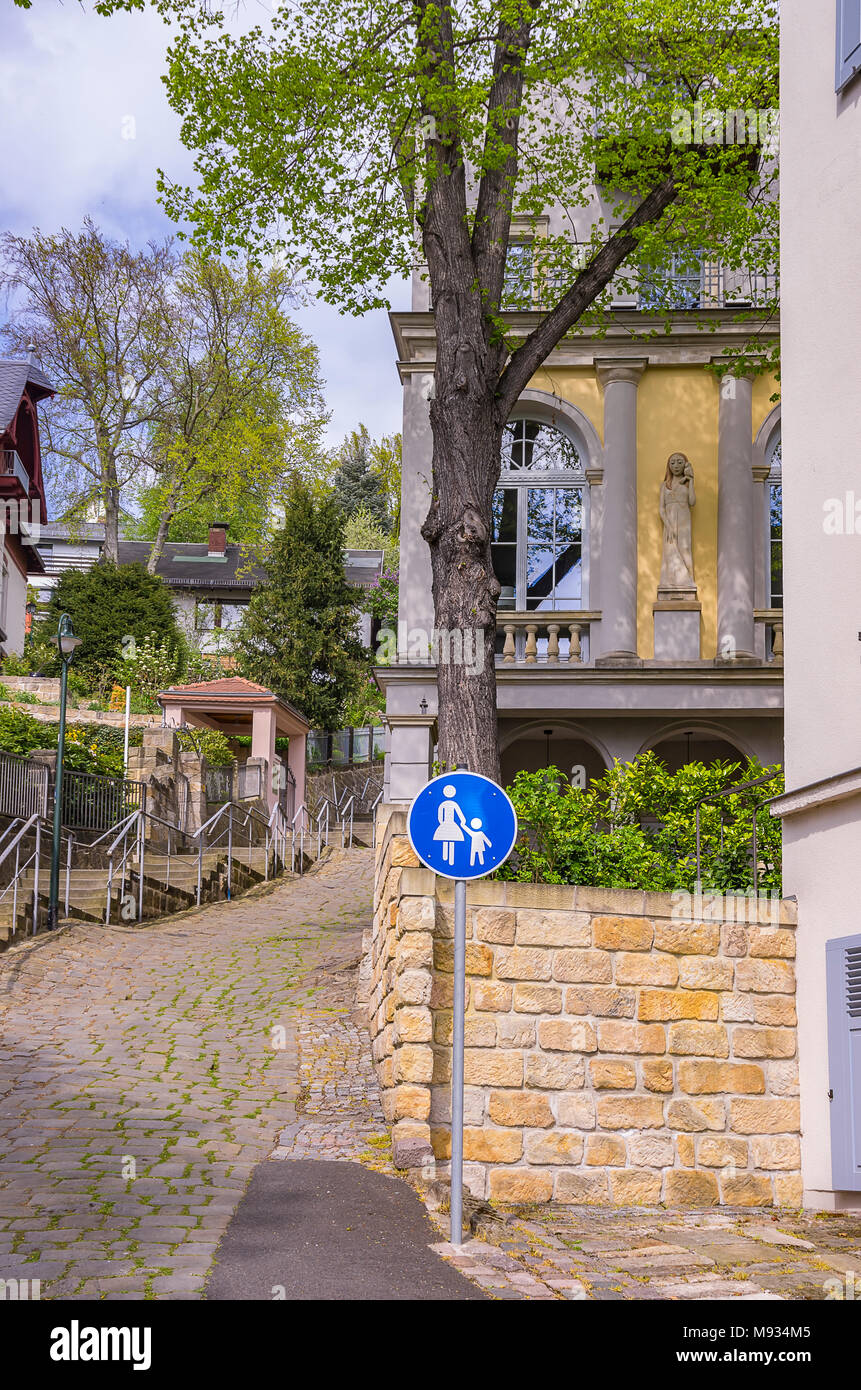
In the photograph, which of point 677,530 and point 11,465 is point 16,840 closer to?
point 677,530

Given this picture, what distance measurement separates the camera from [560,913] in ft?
28.3

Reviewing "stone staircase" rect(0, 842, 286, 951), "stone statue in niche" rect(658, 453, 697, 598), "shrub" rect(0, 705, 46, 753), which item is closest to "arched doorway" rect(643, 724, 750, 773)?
"stone statue in niche" rect(658, 453, 697, 598)

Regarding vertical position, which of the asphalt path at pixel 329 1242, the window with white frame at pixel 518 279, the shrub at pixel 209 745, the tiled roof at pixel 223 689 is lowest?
the asphalt path at pixel 329 1242

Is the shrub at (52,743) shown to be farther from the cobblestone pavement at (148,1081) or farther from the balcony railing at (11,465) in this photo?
the balcony railing at (11,465)

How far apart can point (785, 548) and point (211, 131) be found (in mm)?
7844

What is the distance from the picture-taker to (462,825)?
284 inches

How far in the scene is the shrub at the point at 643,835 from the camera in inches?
376

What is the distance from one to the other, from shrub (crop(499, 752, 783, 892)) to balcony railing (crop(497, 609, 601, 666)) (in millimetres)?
7201

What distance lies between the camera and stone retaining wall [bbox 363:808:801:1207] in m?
8.35

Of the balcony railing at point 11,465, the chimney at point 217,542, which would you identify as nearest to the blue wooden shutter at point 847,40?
the balcony railing at point 11,465

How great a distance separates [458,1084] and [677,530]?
41.7 feet

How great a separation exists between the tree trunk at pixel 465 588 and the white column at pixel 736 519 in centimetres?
721

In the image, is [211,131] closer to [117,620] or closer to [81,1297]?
[81,1297]
